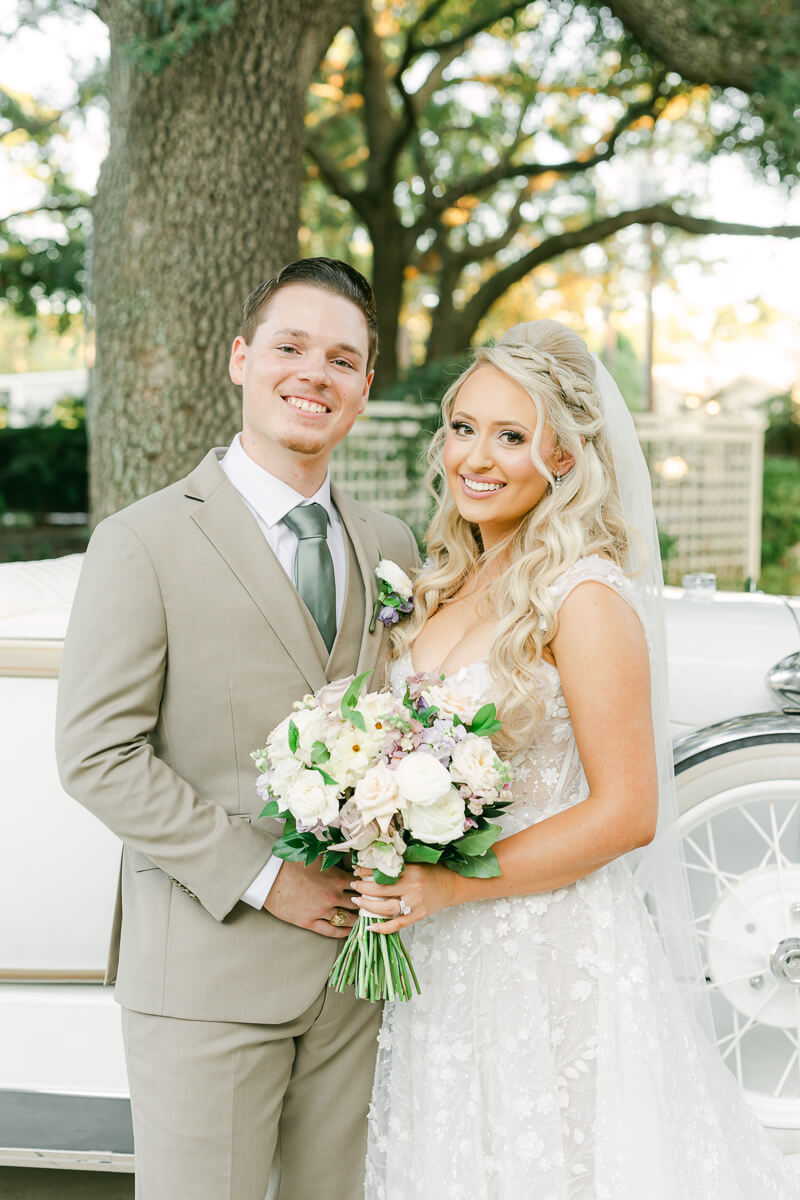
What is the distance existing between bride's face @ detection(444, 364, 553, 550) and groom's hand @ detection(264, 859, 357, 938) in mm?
843

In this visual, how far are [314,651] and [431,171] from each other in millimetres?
10945

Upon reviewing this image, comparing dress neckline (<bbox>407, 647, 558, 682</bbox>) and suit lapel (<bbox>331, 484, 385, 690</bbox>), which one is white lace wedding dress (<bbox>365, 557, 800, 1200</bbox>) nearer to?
dress neckline (<bbox>407, 647, 558, 682</bbox>)

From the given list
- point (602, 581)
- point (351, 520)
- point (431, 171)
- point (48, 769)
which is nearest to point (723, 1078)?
point (602, 581)

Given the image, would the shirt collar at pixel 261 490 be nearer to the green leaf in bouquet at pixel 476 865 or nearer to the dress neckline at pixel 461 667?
the dress neckline at pixel 461 667

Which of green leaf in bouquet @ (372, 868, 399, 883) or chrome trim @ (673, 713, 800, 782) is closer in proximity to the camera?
green leaf in bouquet @ (372, 868, 399, 883)

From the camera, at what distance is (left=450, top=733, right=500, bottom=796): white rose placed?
1.84 metres

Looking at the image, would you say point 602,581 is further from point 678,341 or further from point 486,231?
point 678,341

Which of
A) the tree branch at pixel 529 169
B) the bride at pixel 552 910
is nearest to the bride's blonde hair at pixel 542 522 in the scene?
the bride at pixel 552 910

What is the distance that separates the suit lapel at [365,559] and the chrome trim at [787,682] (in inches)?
47.4

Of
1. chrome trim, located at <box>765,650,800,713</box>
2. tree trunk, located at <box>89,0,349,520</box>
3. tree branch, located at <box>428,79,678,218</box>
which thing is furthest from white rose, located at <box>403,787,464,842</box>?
tree branch, located at <box>428,79,678,218</box>

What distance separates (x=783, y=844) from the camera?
300cm

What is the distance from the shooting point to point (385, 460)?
31.3 ft

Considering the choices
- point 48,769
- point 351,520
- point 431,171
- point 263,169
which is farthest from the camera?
point 431,171

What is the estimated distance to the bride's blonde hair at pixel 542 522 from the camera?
2.18 m
